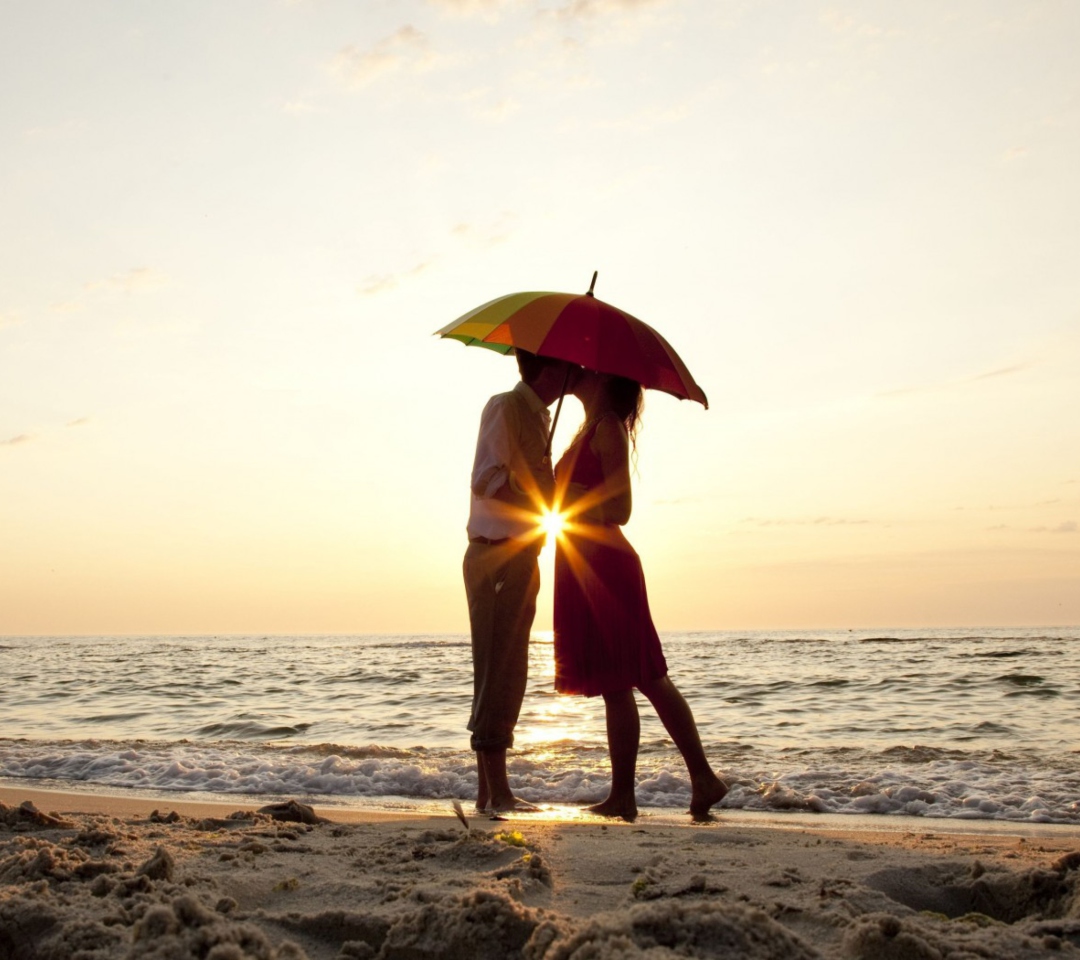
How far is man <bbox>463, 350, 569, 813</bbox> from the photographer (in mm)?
4258

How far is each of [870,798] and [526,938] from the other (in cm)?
360

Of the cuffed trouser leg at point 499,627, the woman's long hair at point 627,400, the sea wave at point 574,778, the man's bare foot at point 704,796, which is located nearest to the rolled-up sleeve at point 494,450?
the cuffed trouser leg at point 499,627

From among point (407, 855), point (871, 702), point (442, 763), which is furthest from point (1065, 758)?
point (407, 855)

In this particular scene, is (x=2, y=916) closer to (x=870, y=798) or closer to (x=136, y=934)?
(x=136, y=934)

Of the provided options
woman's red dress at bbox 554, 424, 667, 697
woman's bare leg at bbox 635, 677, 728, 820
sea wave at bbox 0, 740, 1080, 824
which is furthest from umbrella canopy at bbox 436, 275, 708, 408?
sea wave at bbox 0, 740, 1080, 824

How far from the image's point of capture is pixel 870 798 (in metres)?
5.20

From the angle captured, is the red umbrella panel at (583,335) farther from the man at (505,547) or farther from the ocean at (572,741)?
the ocean at (572,741)

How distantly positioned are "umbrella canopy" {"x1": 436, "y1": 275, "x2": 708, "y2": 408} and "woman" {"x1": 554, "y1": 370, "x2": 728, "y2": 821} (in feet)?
0.56

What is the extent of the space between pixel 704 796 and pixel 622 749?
0.50 metres

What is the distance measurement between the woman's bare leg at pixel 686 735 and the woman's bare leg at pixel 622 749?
0.11 m

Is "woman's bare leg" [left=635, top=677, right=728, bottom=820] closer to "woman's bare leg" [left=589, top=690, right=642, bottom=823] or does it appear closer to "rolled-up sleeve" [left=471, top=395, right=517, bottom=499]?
"woman's bare leg" [left=589, top=690, right=642, bottom=823]

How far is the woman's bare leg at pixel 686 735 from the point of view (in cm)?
444

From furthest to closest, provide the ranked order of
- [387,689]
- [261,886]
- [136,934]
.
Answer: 1. [387,689]
2. [261,886]
3. [136,934]

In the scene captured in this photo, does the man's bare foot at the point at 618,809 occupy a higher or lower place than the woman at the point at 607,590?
lower
